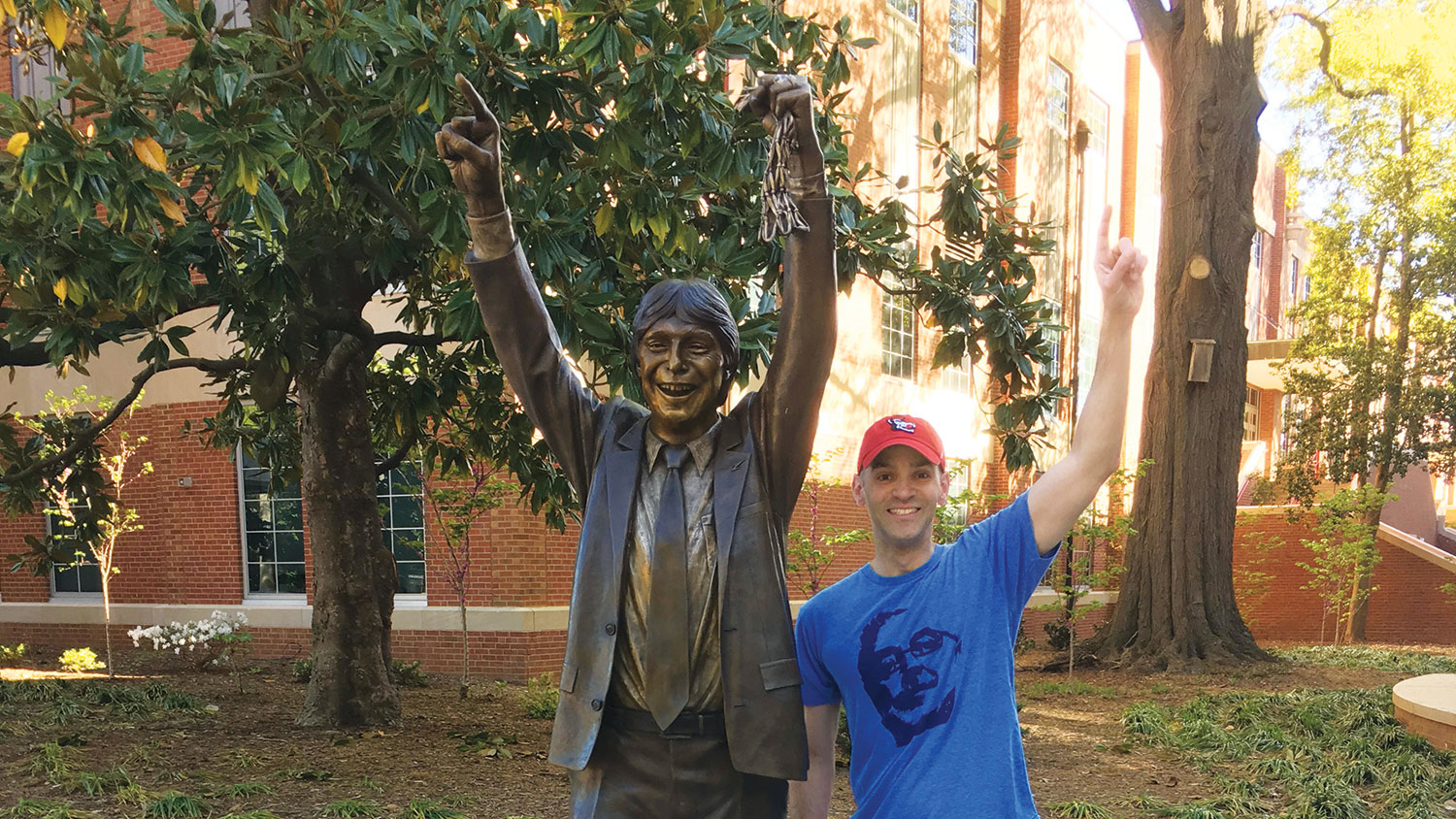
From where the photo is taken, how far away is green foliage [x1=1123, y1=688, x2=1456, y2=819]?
23.1 ft

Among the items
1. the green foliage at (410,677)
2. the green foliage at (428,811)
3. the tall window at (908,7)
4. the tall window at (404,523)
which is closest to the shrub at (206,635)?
the green foliage at (410,677)

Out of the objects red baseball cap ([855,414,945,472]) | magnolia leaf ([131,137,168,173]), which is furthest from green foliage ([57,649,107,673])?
red baseball cap ([855,414,945,472])

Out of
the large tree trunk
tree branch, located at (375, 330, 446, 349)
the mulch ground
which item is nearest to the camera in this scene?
the mulch ground

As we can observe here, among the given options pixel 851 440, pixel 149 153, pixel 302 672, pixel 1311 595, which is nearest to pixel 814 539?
pixel 851 440

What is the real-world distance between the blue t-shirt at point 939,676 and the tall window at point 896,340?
1489 centimetres

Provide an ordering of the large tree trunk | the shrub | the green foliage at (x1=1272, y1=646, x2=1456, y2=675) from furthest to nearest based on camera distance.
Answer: the green foliage at (x1=1272, y1=646, x2=1456, y2=675), the large tree trunk, the shrub

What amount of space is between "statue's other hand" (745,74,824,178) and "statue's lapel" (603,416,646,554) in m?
0.66

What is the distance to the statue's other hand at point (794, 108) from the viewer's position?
7.29ft

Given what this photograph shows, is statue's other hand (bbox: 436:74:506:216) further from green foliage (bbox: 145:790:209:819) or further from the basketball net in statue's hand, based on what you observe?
green foliage (bbox: 145:790:209:819)

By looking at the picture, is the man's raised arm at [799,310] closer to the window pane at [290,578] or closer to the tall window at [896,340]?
the window pane at [290,578]

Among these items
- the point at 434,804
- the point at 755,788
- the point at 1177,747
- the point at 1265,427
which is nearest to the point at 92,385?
the point at 434,804

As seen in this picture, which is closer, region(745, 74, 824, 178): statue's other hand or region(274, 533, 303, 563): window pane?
region(745, 74, 824, 178): statue's other hand

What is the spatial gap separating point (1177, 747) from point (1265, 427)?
1149 inches

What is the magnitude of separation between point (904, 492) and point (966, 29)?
62.8ft
